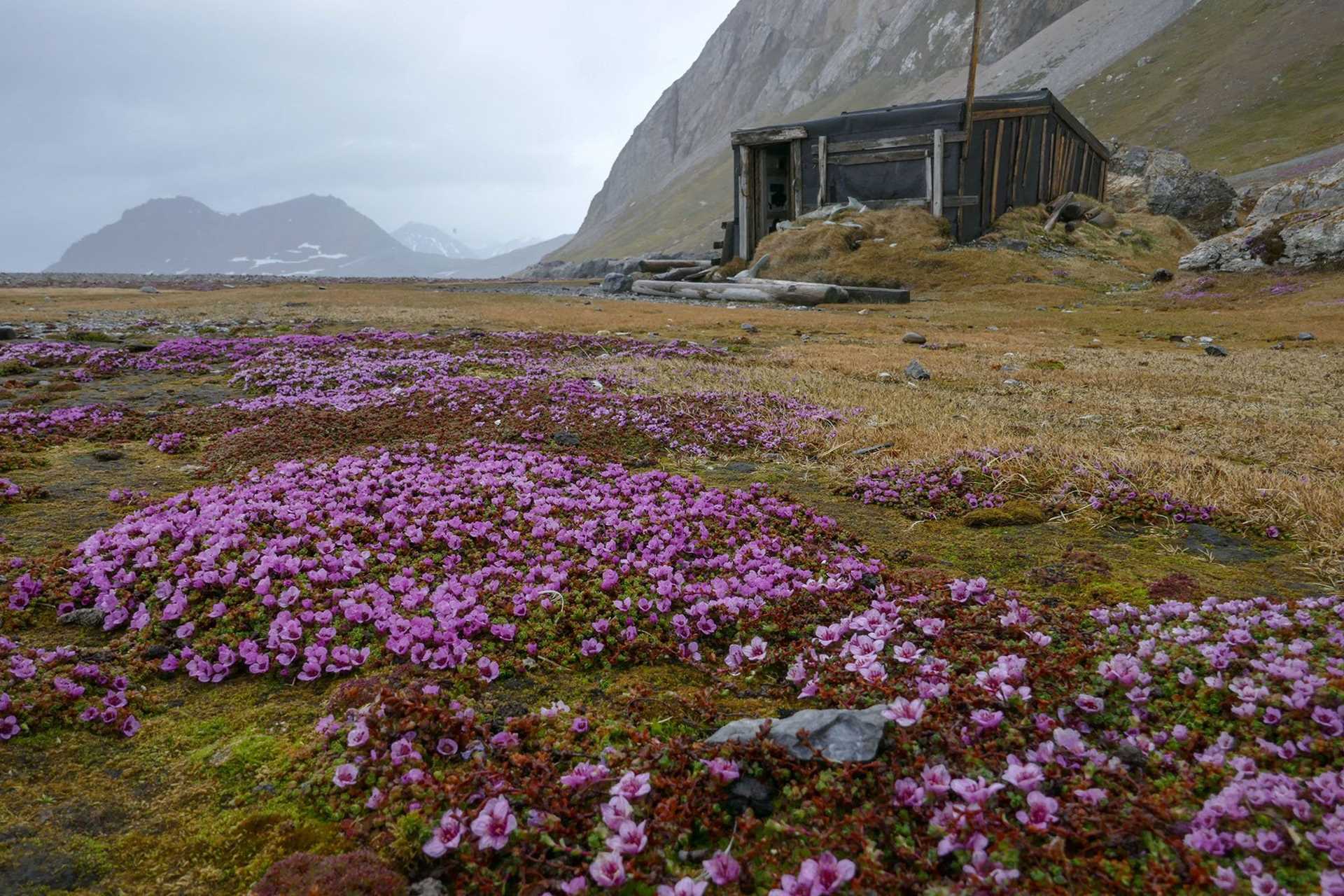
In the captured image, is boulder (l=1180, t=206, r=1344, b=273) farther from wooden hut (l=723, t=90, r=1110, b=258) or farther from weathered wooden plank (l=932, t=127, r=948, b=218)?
weathered wooden plank (l=932, t=127, r=948, b=218)

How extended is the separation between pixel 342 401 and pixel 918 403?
844 centimetres

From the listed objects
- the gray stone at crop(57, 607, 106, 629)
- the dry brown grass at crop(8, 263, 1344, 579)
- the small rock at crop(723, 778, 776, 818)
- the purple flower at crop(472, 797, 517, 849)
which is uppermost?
the dry brown grass at crop(8, 263, 1344, 579)

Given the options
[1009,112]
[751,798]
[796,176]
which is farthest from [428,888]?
[1009,112]

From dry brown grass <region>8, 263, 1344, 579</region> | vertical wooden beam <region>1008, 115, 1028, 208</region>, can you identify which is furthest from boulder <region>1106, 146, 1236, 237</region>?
dry brown grass <region>8, 263, 1344, 579</region>

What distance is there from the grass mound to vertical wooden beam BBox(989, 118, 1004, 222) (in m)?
0.65

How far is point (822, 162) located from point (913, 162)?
487 cm

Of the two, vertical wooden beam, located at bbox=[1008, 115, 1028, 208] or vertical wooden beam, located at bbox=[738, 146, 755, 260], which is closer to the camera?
vertical wooden beam, located at bbox=[1008, 115, 1028, 208]

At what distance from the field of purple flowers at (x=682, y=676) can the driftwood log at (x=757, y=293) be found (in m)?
23.8

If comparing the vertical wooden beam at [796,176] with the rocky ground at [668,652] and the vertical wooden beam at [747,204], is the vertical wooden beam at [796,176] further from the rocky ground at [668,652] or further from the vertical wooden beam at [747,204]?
the rocky ground at [668,652]

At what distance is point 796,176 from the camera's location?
40375 millimetres

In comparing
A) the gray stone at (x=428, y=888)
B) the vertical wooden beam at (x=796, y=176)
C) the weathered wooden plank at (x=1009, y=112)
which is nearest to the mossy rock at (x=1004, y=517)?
the gray stone at (x=428, y=888)

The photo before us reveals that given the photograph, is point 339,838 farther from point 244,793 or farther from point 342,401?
point 342,401

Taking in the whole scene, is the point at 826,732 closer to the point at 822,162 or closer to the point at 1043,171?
the point at 822,162

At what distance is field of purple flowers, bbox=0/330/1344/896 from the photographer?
97.0 inches
